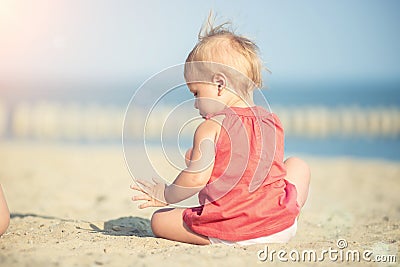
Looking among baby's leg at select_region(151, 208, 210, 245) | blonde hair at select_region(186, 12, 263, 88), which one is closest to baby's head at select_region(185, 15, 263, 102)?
blonde hair at select_region(186, 12, 263, 88)

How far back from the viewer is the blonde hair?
2797 millimetres

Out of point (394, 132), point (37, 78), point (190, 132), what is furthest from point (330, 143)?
point (37, 78)

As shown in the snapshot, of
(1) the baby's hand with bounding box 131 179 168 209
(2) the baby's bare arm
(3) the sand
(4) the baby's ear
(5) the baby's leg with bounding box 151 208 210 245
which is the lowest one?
(3) the sand

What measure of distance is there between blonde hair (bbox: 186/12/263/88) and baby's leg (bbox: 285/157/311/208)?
21.1 inches

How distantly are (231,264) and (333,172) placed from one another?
640 centimetres

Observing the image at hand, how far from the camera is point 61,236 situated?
10.1 feet

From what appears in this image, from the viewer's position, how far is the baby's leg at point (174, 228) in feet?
9.39

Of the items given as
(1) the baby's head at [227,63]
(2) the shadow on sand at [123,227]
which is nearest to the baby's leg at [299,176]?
(1) the baby's head at [227,63]

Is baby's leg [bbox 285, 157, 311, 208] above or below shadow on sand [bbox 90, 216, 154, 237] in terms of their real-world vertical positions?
above

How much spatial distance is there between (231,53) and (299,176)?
0.80m

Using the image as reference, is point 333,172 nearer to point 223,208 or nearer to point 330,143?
point 223,208

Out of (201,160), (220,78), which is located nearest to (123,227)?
(201,160)

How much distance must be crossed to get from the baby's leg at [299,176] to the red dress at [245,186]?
25 cm

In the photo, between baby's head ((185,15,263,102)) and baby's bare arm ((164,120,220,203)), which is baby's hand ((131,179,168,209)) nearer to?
baby's bare arm ((164,120,220,203))
